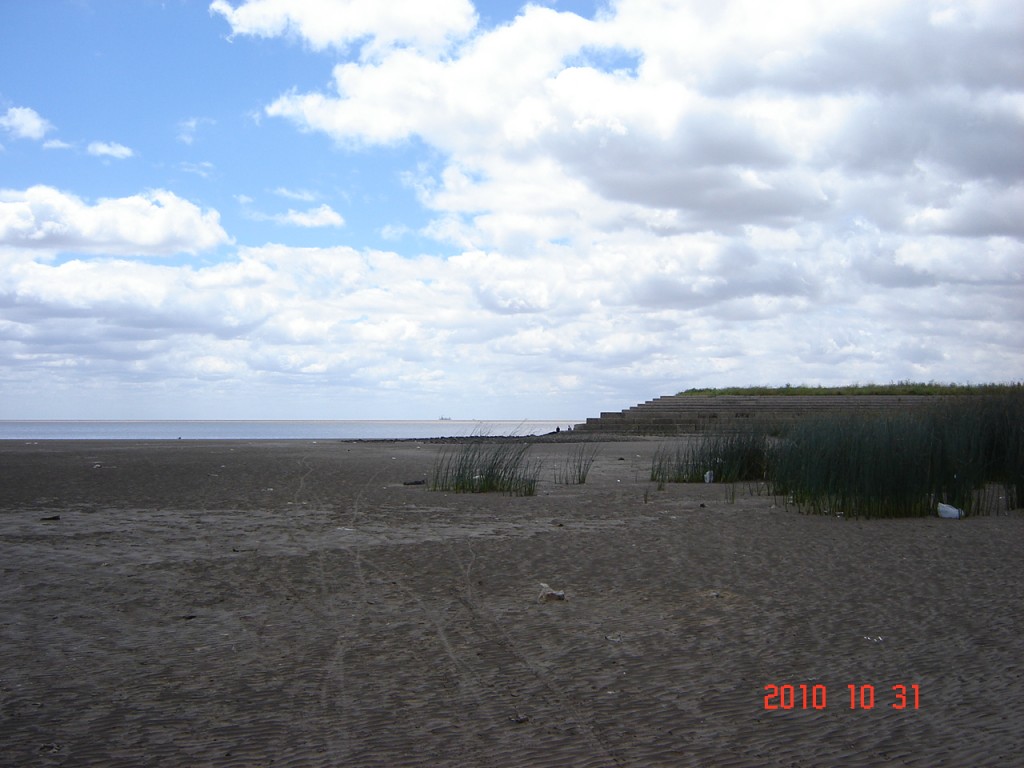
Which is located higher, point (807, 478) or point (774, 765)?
point (807, 478)

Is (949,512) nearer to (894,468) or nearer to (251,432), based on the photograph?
(894,468)

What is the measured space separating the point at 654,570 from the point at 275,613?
95.3 inches

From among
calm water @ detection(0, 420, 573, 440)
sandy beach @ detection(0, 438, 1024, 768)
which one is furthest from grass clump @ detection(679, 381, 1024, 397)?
sandy beach @ detection(0, 438, 1024, 768)

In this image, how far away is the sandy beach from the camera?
3.01 metres

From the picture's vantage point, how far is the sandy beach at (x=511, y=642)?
301 centimetres

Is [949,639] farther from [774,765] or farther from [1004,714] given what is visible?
[774,765]

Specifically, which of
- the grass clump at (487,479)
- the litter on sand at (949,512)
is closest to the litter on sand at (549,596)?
the litter on sand at (949,512)

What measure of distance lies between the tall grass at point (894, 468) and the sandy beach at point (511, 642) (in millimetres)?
404

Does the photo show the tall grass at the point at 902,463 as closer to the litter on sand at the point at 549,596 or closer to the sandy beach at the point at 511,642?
the sandy beach at the point at 511,642

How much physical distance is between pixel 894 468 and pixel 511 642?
222 inches

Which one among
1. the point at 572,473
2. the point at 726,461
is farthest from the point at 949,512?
the point at 572,473

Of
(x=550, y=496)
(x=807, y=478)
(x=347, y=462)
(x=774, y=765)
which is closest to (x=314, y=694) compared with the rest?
(x=774, y=765)

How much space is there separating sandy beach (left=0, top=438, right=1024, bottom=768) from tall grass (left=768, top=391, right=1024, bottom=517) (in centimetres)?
40

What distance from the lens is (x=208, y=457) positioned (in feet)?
60.4
